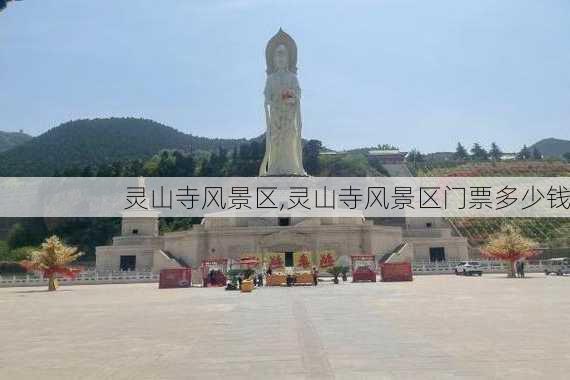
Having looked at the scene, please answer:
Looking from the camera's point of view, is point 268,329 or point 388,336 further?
point 268,329

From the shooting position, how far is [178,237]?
127ft

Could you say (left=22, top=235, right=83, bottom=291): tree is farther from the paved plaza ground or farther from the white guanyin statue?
the white guanyin statue

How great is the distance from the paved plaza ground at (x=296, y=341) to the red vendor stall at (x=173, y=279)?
11748 mm

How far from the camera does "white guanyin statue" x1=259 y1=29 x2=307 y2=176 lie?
41.4 meters

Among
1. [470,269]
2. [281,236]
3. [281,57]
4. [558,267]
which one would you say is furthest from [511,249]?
[281,57]

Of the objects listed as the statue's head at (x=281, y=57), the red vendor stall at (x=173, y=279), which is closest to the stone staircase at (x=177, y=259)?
the red vendor stall at (x=173, y=279)

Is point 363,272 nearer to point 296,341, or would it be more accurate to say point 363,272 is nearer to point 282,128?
point 282,128

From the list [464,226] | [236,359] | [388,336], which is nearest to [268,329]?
[388,336]

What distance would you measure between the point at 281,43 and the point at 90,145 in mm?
86796

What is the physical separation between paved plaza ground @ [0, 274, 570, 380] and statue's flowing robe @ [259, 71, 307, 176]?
27.6m

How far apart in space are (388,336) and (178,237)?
31071 mm

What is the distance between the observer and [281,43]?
137 ft

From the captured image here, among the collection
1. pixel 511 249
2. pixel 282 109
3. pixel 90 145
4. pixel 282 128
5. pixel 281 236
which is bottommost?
pixel 511 249

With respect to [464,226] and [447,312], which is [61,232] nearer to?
[464,226]
